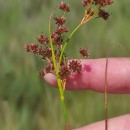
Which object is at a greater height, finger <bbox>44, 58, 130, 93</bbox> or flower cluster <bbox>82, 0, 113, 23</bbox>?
flower cluster <bbox>82, 0, 113, 23</bbox>

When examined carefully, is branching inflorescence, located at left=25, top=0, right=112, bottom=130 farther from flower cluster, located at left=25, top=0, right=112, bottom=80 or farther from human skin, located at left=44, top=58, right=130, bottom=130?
human skin, located at left=44, top=58, right=130, bottom=130

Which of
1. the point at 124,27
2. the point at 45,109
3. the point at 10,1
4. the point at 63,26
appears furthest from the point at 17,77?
the point at 63,26

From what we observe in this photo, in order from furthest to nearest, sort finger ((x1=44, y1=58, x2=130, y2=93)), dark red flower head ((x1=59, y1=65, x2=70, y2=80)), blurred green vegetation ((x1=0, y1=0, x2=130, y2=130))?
blurred green vegetation ((x1=0, y1=0, x2=130, y2=130))
finger ((x1=44, y1=58, x2=130, y2=93))
dark red flower head ((x1=59, y1=65, x2=70, y2=80))

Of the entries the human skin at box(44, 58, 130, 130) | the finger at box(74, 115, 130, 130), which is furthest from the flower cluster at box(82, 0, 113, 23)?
the finger at box(74, 115, 130, 130)

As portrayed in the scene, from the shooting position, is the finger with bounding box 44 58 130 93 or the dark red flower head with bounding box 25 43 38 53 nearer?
the dark red flower head with bounding box 25 43 38 53

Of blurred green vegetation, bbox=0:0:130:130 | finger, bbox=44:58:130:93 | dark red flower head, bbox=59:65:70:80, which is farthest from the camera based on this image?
blurred green vegetation, bbox=0:0:130:130

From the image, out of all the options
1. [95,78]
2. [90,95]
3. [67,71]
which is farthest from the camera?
[90,95]

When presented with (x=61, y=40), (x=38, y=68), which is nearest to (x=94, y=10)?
(x=61, y=40)

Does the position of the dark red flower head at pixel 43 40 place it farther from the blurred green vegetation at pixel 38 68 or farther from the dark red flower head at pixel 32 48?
the blurred green vegetation at pixel 38 68

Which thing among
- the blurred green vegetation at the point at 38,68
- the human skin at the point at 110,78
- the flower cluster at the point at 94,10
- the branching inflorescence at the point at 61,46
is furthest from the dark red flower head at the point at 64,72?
the blurred green vegetation at the point at 38,68

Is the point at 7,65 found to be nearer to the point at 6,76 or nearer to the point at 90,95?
the point at 6,76
